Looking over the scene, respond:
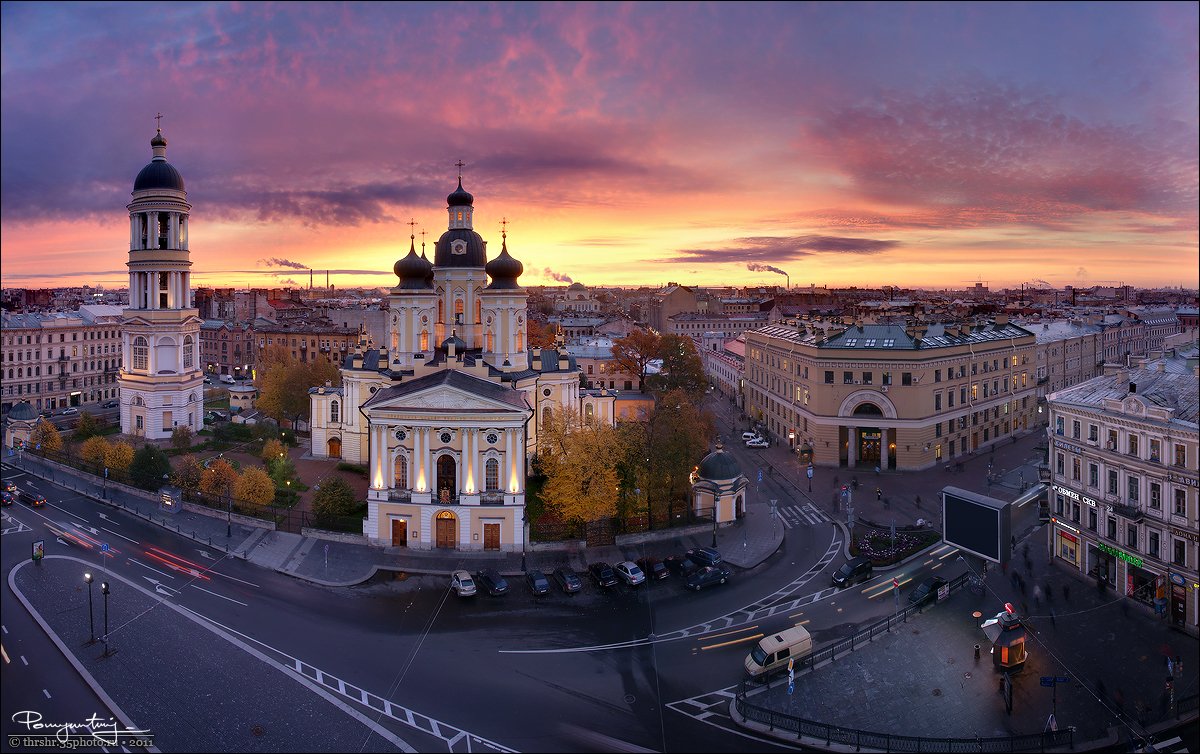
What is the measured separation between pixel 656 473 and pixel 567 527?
580cm

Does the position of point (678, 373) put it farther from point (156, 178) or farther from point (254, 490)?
point (156, 178)

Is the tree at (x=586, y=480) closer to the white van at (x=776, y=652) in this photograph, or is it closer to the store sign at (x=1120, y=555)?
the white van at (x=776, y=652)

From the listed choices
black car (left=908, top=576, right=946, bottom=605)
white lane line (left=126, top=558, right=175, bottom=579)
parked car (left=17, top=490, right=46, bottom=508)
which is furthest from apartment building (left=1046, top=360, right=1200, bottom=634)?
parked car (left=17, top=490, right=46, bottom=508)

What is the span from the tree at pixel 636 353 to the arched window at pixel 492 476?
42.9m

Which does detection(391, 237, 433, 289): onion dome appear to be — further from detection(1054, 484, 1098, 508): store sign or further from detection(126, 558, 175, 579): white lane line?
detection(1054, 484, 1098, 508): store sign

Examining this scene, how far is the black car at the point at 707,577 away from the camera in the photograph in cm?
3391

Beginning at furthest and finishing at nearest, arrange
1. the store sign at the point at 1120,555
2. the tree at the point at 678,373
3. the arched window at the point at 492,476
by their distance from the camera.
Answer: the tree at the point at 678,373, the arched window at the point at 492,476, the store sign at the point at 1120,555

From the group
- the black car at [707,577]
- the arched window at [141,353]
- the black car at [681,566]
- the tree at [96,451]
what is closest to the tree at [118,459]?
the tree at [96,451]

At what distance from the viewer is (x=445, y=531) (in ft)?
129

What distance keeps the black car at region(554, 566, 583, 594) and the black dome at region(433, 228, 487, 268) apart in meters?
27.3

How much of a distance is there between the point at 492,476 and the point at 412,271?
62.2 feet

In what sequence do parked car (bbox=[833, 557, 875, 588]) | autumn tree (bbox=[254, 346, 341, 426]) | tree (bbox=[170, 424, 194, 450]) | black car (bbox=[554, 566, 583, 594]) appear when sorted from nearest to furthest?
black car (bbox=[554, 566, 583, 594]), parked car (bbox=[833, 557, 875, 588]), tree (bbox=[170, 424, 194, 450]), autumn tree (bbox=[254, 346, 341, 426])

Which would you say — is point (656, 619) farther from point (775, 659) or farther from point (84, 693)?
point (84, 693)

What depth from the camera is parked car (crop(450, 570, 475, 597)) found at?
108ft
